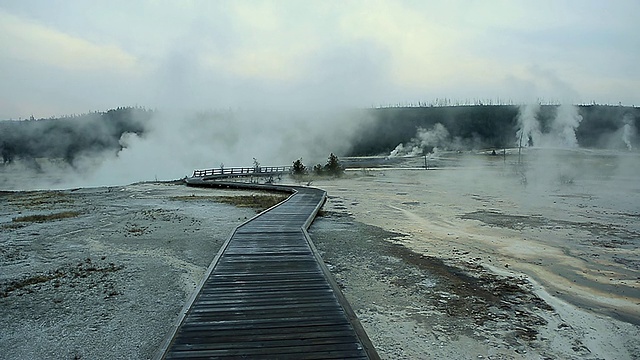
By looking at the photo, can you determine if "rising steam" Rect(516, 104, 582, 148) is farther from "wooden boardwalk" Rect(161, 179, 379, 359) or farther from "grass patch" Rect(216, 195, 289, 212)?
"wooden boardwalk" Rect(161, 179, 379, 359)

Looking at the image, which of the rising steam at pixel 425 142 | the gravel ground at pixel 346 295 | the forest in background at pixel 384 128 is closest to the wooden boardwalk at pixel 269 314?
the gravel ground at pixel 346 295

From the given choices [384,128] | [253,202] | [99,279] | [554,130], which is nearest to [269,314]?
[99,279]

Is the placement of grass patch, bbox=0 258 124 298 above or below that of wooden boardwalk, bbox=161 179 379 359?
below

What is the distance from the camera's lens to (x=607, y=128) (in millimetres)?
63562

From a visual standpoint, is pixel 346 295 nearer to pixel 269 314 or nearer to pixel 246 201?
pixel 269 314

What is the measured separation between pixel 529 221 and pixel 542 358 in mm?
10579

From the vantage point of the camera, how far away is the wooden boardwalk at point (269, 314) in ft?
13.9

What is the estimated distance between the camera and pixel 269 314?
16.9ft

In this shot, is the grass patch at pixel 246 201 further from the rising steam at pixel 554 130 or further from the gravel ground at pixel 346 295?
the rising steam at pixel 554 130

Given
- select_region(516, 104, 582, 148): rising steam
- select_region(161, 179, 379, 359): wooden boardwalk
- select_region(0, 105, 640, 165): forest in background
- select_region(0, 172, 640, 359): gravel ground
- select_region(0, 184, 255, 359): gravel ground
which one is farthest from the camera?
select_region(0, 105, 640, 165): forest in background

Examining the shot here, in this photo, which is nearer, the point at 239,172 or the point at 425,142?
the point at 239,172

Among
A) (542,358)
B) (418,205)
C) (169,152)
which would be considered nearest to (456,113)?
(169,152)

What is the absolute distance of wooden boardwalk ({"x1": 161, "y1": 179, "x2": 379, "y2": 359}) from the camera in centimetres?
422

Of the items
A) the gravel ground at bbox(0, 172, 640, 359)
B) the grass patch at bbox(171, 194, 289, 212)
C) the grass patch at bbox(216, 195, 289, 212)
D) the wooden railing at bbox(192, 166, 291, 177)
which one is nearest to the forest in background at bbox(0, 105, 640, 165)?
the wooden railing at bbox(192, 166, 291, 177)
